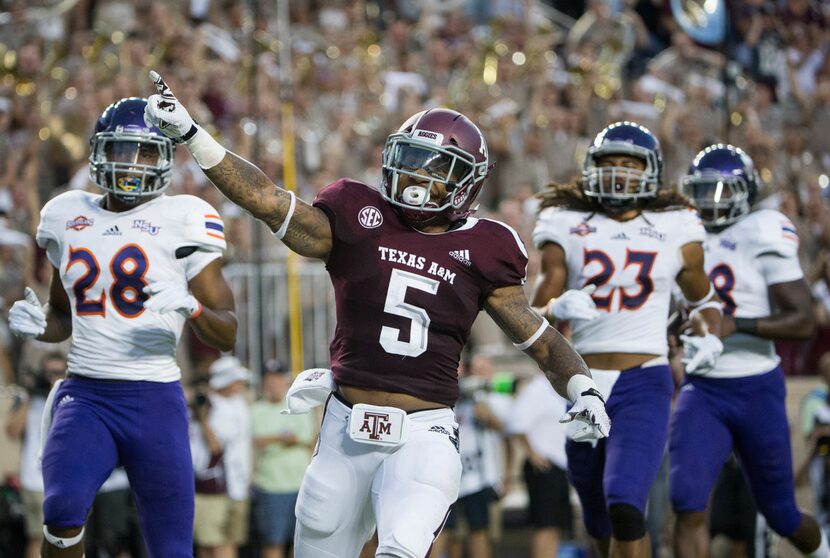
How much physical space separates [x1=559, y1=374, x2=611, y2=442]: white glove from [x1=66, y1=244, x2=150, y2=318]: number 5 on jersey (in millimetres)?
1884

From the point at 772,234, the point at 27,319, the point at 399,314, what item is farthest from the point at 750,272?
the point at 27,319

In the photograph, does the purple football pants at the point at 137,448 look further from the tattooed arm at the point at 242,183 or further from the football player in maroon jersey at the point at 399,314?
the tattooed arm at the point at 242,183

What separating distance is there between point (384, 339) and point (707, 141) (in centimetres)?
845

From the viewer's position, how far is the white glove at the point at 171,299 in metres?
5.15

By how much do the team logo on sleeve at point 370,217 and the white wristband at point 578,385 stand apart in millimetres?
880

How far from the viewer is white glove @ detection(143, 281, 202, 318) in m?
5.15

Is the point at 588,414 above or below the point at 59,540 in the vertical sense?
above

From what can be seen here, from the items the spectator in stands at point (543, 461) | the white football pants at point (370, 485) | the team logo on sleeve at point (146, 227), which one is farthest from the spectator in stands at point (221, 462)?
the white football pants at point (370, 485)

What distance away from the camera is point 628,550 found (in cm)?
585

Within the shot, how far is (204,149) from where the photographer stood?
14.4 feet

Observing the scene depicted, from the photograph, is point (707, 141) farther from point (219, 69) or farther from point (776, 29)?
point (219, 69)

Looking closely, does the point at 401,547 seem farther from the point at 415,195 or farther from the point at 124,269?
the point at 124,269

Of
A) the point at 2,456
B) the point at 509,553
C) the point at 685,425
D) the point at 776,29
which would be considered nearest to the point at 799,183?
the point at 776,29

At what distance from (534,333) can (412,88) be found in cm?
786
